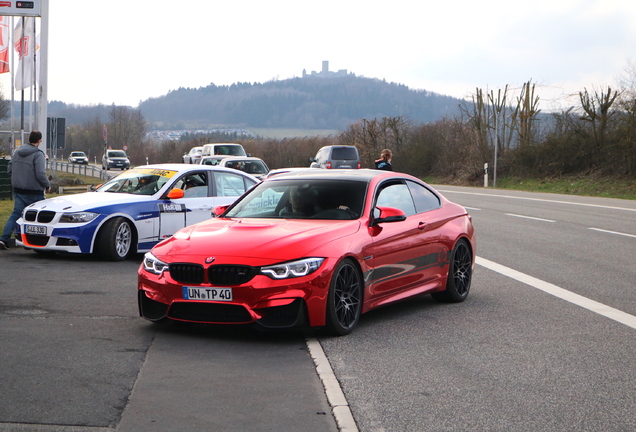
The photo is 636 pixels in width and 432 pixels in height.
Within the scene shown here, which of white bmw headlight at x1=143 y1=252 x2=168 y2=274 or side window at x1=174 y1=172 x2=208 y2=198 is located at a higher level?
side window at x1=174 y1=172 x2=208 y2=198

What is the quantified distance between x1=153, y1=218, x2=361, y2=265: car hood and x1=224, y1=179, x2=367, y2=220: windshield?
0.79 ft

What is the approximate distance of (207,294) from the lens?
6727 mm

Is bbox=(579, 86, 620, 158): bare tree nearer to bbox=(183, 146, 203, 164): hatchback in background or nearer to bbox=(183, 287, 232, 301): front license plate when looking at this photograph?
bbox=(183, 146, 203, 164): hatchback in background

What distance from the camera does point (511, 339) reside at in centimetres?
704

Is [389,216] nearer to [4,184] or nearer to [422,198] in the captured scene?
[422,198]

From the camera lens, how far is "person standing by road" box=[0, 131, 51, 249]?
13133mm

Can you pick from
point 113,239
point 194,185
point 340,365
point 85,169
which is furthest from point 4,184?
point 85,169

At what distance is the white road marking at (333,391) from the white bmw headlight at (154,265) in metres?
1.33

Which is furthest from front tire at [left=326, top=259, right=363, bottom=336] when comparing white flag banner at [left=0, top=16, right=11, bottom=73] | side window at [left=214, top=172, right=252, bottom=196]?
white flag banner at [left=0, top=16, right=11, bottom=73]

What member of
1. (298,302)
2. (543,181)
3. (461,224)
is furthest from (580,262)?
(543,181)

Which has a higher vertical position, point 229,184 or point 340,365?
point 229,184

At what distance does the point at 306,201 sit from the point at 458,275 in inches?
79.3

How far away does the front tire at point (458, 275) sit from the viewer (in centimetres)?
882

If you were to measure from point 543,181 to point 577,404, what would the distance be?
3760cm
